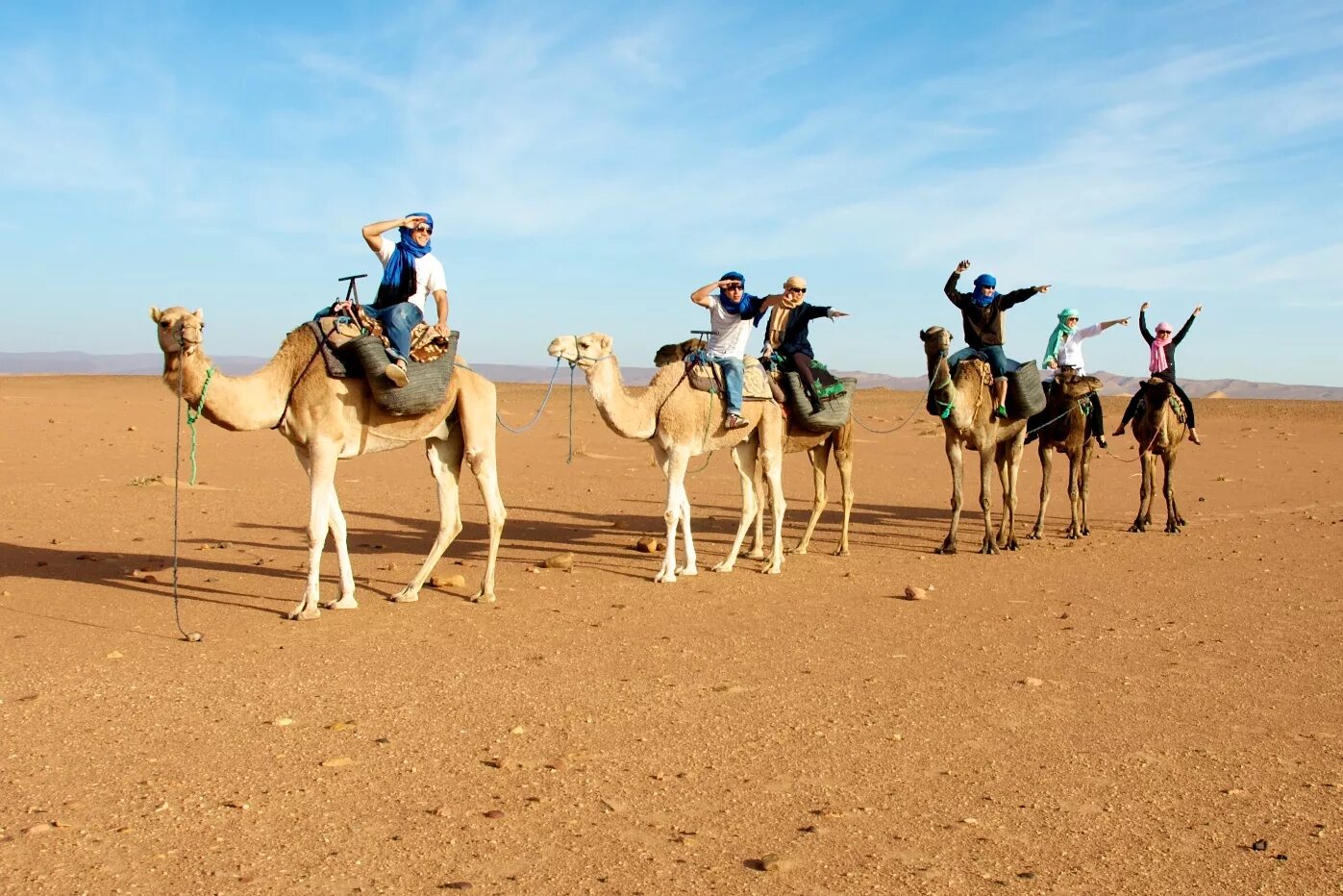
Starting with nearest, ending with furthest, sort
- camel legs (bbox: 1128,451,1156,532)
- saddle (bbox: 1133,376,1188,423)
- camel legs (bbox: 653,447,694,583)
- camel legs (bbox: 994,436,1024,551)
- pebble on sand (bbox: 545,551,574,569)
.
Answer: camel legs (bbox: 653,447,694,583) → pebble on sand (bbox: 545,551,574,569) → camel legs (bbox: 994,436,1024,551) → camel legs (bbox: 1128,451,1156,532) → saddle (bbox: 1133,376,1188,423)

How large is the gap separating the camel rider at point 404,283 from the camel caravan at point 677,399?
0.05ft

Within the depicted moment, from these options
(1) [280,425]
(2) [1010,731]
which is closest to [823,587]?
(2) [1010,731]

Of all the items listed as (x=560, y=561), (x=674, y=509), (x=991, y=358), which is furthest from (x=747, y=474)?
(x=991, y=358)

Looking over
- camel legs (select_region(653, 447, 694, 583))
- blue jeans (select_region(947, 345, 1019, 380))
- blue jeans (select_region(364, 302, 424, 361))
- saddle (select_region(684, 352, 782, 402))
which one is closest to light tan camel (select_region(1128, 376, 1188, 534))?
blue jeans (select_region(947, 345, 1019, 380))

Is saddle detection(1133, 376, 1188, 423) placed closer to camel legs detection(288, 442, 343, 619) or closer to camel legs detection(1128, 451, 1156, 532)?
camel legs detection(1128, 451, 1156, 532)

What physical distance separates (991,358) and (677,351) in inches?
153

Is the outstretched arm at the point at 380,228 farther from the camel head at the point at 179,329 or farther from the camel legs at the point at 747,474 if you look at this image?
the camel legs at the point at 747,474

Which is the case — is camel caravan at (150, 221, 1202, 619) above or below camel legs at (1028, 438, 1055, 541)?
above

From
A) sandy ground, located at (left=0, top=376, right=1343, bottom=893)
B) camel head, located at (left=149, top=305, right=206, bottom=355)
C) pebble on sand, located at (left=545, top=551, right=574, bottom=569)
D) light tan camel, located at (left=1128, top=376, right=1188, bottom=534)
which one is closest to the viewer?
sandy ground, located at (left=0, top=376, right=1343, bottom=893)

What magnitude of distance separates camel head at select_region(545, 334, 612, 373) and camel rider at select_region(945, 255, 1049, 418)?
4.75m

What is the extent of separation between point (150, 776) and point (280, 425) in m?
4.41

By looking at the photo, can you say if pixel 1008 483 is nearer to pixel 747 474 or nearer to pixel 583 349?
pixel 747 474

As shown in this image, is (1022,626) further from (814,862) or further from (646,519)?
(646,519)

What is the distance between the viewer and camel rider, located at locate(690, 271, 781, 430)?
37.5 ft
